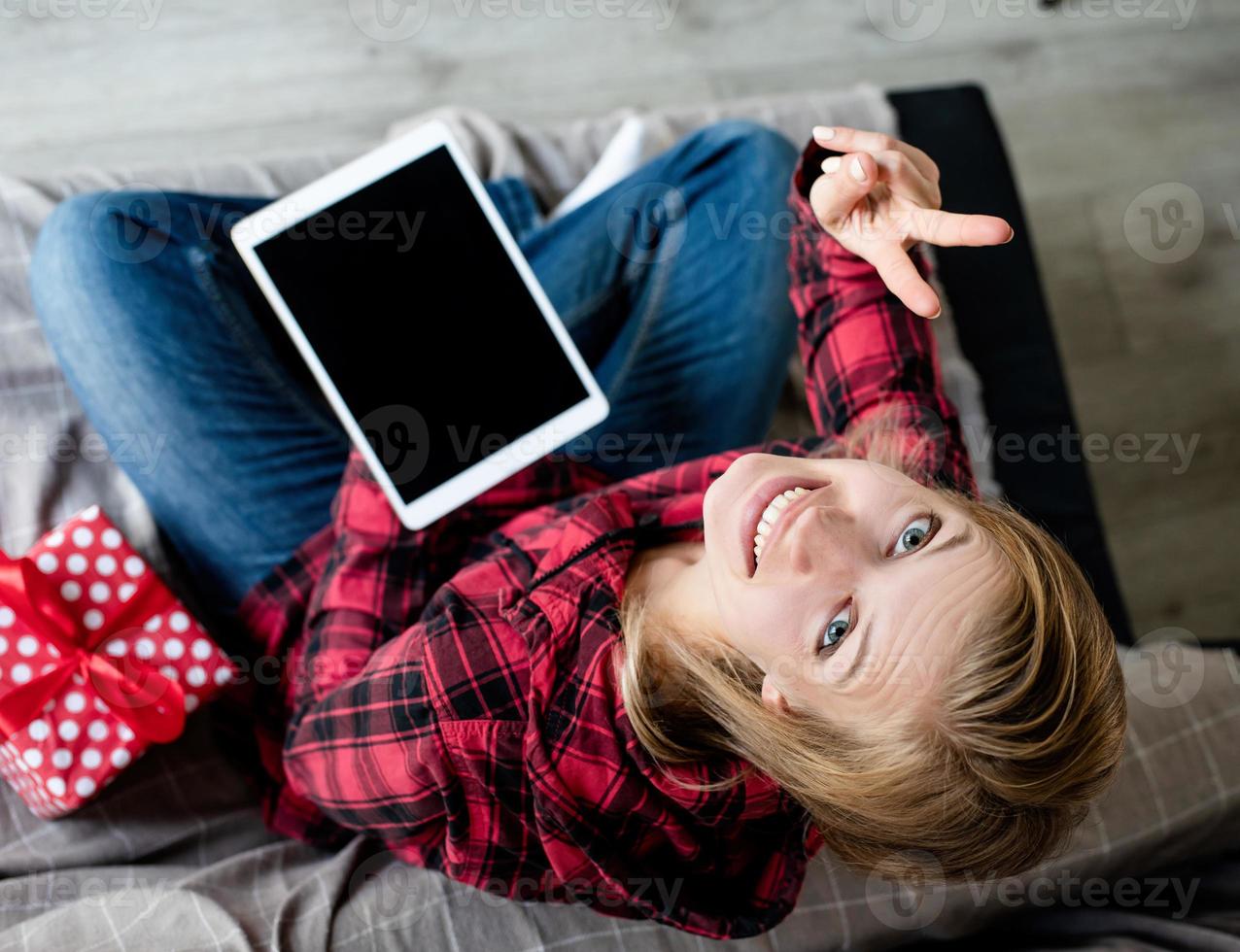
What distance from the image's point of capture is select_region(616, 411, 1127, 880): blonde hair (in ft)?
2.19

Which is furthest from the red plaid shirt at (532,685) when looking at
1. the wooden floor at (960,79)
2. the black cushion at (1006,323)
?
the wooden floor at (960,79)

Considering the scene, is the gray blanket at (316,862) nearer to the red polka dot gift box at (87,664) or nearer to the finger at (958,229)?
the red polka dot gift box at (87,664)

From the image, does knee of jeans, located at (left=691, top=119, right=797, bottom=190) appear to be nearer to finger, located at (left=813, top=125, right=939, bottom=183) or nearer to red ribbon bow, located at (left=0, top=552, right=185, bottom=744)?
finger, located at (left=813, top=125, right=939, bottom=183)

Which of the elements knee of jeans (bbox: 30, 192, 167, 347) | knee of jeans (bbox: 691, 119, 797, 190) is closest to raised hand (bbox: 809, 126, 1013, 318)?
knee of jeans (bbox: 691, 119, 797, 190)

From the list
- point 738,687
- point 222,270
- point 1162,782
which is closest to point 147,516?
point 222,270

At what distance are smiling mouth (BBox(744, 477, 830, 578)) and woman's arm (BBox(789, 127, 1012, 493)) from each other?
21cm

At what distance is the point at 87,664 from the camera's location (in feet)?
2.75

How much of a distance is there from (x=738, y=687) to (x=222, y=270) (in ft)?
2.15

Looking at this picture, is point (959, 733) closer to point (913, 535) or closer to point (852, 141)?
point (913, 535)

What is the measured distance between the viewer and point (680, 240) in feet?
3.60

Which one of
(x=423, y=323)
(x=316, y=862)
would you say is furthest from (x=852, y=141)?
(x=316, y=862)

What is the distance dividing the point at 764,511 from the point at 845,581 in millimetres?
79

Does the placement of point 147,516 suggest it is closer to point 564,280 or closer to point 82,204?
point 82,204

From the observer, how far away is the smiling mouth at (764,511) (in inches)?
27.6
